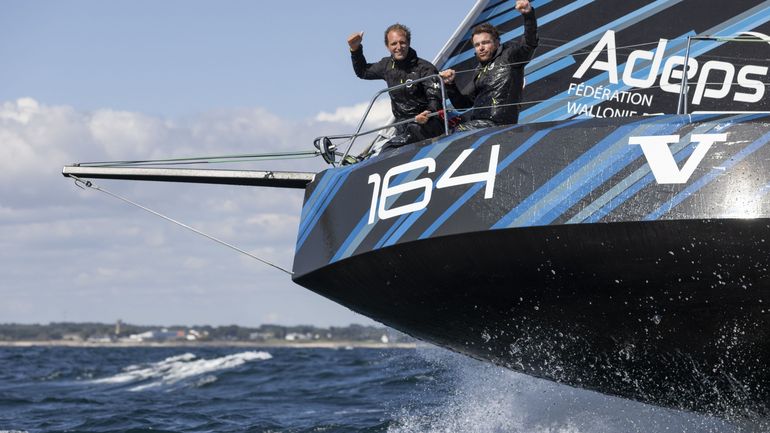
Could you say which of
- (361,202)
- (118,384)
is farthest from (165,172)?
(118,384)

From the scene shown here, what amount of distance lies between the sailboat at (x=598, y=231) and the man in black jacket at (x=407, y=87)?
0.33 m

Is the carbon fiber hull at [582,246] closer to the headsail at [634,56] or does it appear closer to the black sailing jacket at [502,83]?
the black sailing jacket at [502,83]

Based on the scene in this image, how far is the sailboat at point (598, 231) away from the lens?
4.38 meters

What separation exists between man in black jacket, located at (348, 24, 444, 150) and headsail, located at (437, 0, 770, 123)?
2.88 feet

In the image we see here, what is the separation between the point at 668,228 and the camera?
4355 millimetres

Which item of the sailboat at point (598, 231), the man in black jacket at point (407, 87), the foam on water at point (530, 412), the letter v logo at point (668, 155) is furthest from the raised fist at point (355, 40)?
the foam on water at point (530, 412)

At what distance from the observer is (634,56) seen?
6.89m

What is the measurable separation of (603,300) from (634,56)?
245 cm

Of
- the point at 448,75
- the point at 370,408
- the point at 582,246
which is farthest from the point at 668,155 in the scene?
the point at 370,408

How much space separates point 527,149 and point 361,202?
102 cm

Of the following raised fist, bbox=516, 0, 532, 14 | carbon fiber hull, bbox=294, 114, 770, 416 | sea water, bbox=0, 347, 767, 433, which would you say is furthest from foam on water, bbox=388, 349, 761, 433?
raised fist, bbox=516, 0, 532, 14

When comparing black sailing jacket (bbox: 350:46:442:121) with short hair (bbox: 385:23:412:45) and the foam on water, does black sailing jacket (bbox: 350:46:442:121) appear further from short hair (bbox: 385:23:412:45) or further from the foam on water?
the foam on water

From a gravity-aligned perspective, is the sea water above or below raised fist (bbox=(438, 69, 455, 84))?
below

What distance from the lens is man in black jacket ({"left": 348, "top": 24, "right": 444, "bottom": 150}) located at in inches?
226
